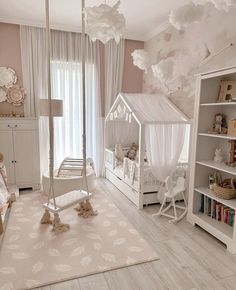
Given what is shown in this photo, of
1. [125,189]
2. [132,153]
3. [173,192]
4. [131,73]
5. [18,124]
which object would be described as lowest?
[125,189]

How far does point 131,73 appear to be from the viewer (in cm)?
488

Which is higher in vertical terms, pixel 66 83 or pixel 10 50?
pixel 10 50

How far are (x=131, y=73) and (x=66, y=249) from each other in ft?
12.3

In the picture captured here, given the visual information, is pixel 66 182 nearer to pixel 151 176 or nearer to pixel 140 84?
pixel 151 176

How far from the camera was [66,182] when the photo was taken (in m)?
3.54

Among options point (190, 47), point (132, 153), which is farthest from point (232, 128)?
point (132, 153)

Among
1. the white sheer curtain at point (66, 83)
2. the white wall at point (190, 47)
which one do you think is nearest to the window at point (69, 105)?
the white sheer curtain at point (66, 83)

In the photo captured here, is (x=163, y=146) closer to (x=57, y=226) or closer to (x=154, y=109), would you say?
(x=154, y=109)

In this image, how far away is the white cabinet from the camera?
3.76 meters

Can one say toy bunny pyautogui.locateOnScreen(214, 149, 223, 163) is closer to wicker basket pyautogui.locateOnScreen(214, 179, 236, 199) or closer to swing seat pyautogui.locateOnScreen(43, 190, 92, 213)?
wicker basket pyautogui.locateOnScreen(214, 179, 236, 199)

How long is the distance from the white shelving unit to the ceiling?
1471 mm

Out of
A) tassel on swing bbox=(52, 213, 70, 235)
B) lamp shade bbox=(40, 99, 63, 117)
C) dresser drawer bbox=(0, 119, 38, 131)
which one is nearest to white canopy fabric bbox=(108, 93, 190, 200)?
lamp shade bbox=(40, 99, 63, 117)

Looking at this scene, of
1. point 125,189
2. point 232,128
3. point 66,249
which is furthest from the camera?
point 125,189

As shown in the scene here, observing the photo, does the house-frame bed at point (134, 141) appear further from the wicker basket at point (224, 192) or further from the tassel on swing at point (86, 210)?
the wicker basket at point (224, 192)
